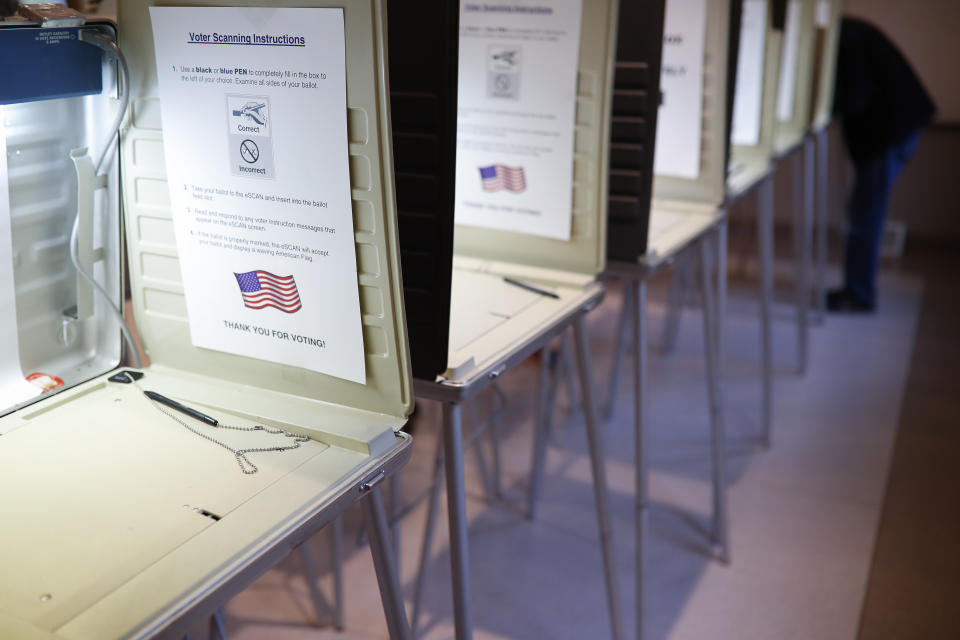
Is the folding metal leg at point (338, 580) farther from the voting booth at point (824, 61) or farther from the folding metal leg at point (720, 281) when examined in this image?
the voting booth at point (824, 61)

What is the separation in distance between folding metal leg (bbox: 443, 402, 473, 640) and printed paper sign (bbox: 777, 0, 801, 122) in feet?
7.87

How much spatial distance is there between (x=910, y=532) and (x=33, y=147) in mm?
2280

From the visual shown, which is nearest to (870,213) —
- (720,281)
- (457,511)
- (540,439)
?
(720,281)

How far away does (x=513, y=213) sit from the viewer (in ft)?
5.07

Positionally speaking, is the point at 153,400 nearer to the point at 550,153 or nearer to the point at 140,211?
the point at 140,211

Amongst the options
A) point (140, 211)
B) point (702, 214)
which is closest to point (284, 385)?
point (140, 211)

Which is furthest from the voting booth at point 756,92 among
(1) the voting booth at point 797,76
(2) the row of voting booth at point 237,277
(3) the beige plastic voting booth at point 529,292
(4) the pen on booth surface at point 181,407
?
(4) the pen on booth surface at point 181,407

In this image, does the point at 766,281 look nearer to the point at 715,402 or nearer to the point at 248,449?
the point at 715,402

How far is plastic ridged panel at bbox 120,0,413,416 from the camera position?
2.93 feet

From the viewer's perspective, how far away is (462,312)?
1.38 meters

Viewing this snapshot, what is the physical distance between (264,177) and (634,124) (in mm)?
775

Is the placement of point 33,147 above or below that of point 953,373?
above

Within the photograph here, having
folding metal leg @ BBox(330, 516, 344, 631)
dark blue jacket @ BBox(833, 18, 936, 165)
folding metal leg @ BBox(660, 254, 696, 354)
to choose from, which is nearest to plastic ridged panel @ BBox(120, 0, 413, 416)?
folding metal leg @ BBox(330, 516, 344, 631)

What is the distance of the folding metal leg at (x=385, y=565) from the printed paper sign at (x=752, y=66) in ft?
6.10
